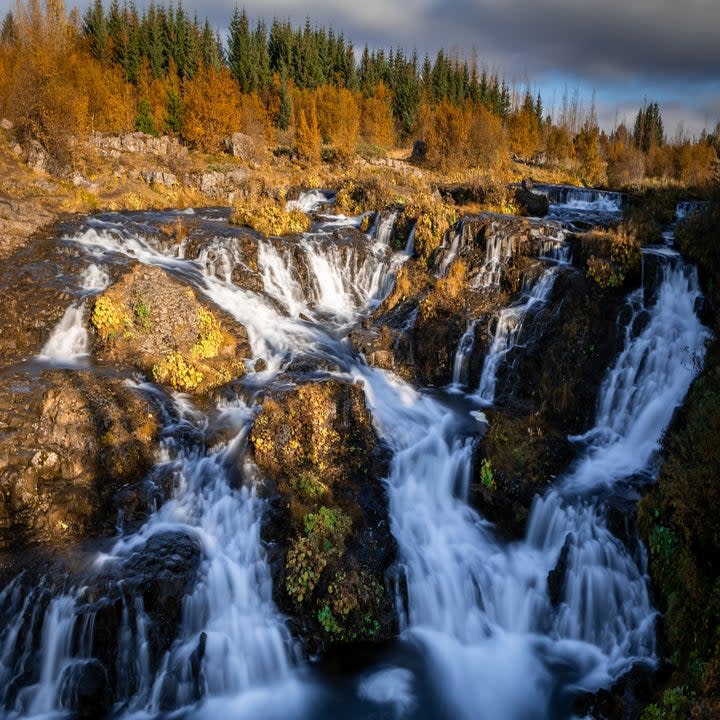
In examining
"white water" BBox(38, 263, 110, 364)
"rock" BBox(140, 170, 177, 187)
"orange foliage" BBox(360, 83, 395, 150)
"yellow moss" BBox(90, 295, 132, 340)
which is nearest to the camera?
"white water" BBox(38, 263, 110, 364)

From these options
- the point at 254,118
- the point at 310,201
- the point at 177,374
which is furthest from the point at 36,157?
the point at 254,118

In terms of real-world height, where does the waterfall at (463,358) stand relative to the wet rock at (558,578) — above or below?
above

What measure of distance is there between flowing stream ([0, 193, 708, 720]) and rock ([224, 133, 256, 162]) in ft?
104

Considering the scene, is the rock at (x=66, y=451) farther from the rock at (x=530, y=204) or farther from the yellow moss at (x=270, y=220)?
the rock at (x=530, y=204)

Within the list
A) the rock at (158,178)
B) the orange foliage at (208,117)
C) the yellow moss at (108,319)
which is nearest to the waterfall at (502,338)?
the yellow moss at (108,319)

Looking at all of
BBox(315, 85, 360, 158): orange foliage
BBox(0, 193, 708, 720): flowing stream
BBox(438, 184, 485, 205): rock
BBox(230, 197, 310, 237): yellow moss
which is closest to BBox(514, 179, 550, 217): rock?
BBox(438, 184, 485, 205): rock

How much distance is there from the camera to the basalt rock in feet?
30.8

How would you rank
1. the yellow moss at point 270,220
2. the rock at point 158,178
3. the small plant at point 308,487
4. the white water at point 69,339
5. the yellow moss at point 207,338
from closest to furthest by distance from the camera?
the small plant at point 308,487
the white water at point 69,339
the yellow moss at point 207,338
the yellow moss at point 270,220
the rock at point 158,178

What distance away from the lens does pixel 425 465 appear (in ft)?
41.8

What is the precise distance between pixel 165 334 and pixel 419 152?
51.2m

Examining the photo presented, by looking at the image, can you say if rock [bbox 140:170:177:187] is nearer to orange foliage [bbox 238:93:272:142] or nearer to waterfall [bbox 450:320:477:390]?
orange foliage [bbox 238:93:272:142]

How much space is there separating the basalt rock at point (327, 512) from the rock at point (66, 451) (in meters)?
2.75

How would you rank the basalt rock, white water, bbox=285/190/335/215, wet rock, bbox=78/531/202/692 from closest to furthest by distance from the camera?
wet rock, bbox=78/531/202/692 < the basalt rock < white water, bbox=285/190/335/215

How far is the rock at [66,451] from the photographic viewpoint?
995 centimetres
